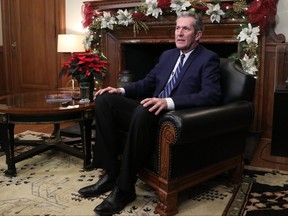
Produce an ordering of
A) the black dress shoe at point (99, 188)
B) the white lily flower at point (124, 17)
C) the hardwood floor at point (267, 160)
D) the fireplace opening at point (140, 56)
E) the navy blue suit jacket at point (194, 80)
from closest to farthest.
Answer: the navy blue suit jacket at point (194, 80), the black dress shoe at point (99, 188), the hardwood floor at point (267, 160), the white lily flower at point (124, 17), the fireplace opening at point (140, 56)

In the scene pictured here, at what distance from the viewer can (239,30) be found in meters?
3.28

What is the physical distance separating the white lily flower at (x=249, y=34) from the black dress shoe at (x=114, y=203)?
1.90 m

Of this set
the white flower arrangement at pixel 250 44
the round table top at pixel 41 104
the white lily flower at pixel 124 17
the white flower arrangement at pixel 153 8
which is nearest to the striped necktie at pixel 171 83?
the round table top at pixel 41 104

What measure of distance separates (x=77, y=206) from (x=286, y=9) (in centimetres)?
270

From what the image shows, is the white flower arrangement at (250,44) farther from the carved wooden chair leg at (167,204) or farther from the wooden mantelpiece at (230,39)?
the carved wooden chair leg at (167,204)

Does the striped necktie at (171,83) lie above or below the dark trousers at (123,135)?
above

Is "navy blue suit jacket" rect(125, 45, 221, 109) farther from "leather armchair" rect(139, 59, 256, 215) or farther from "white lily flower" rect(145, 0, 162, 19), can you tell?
"white lily flower" rect(145, 0, 162, 19)

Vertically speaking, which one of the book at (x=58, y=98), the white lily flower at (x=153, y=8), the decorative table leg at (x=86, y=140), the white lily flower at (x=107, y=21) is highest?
the white lily flower at (x=153, y=8)

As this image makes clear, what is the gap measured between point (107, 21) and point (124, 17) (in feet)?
0.83

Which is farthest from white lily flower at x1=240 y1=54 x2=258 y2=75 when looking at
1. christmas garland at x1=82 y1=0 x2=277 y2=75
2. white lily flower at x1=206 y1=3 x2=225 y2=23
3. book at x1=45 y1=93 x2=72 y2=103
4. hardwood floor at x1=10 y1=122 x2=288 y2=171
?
book at x1=45 y1=93 x2=72 y2=103

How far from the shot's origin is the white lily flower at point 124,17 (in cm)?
376

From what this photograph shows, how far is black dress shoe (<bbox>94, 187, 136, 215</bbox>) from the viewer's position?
76.0 inches

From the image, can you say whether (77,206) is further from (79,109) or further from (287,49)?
(287,49)

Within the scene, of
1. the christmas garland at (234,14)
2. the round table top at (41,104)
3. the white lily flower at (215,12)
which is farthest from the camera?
the white lily flower at (215,12)
